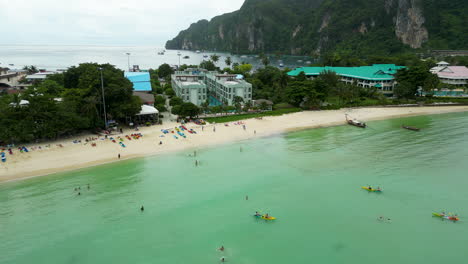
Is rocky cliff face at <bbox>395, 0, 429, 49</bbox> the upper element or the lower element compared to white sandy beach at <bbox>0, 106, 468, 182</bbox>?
upper

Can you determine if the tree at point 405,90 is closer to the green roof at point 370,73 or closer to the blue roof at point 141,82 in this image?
the green roof at point 370,73

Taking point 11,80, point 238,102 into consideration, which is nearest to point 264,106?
point 238,102

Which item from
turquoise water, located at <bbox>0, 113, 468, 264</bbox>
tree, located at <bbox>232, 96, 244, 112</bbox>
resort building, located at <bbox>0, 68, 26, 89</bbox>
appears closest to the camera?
turquoise water, located at <bbox>0, 113, 468, 264</bbox>

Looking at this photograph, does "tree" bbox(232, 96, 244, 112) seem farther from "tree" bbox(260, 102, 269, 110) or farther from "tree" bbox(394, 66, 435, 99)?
"tree" bbox(394, 66, 435, 99)

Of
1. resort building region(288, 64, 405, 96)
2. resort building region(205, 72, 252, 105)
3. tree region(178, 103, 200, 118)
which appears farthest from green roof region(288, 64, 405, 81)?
tree region(178, 103, 200, 118)

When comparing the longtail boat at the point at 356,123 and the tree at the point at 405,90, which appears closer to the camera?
the longtail boat at the point at 356,123

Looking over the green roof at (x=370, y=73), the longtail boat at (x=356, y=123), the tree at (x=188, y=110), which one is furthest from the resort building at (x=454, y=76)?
the tree at (x=188, y=110)
